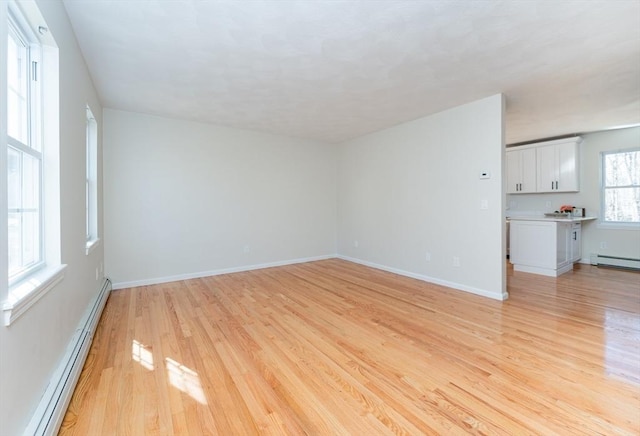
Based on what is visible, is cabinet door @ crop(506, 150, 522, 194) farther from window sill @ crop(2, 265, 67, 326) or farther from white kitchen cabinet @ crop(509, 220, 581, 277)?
window sill @ crop(2, 265, 67, 326)

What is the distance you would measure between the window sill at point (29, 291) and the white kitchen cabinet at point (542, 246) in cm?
598

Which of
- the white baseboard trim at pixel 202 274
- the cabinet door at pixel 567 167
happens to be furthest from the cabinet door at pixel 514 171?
the white baseboard trim at pixel 202 274

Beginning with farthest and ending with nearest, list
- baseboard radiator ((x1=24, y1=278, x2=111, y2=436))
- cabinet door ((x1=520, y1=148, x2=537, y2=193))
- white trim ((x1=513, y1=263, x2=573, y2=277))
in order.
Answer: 1. cabinet door ((x1=520, y1=148, x2=537, y2=193))
2. white trim ((x1=513, y1=263, x2=573, y2=277))
3. baseboard radiator ((x1=24, y1=278, x2=111, y2=436))

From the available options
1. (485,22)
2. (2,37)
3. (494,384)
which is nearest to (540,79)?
(485,22)

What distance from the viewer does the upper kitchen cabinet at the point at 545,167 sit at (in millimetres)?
5250

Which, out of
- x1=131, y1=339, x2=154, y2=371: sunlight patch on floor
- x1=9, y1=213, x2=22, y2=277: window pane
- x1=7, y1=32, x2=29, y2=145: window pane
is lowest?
x1=131, y1=339, x2=154, y2=371: sunlight patch on floor

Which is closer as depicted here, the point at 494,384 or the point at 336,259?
the point at 494,384

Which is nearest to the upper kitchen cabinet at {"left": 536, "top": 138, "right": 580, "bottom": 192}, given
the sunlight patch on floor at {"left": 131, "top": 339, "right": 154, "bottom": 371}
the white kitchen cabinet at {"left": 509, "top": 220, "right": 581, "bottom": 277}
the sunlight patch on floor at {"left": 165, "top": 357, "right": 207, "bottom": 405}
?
the white kitchen cabinet at {"left": 509, "top": 220, "right": 581, "bottom": 277}

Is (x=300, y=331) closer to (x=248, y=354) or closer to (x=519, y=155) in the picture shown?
(x=248, y=354)

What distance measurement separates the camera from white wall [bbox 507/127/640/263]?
196 inches

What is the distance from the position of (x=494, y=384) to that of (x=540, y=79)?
10.2 feet

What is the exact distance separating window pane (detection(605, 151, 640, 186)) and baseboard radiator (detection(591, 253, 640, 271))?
1.35 metres

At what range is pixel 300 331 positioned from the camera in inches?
102

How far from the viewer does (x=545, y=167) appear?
5.55 meters
